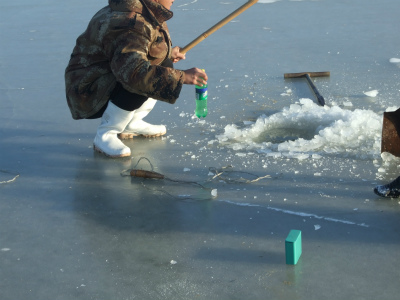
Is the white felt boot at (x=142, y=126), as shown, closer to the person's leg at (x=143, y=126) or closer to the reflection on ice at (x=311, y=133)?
the person's leg at (x=143, y=126)

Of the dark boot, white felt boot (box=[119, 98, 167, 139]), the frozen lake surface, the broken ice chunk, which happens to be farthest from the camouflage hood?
the broken ice chunk

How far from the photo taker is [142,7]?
3.43 metres

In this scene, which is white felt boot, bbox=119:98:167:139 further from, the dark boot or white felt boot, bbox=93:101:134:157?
the dark boot

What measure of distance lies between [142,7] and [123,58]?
0.33 meters

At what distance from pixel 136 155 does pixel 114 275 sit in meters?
1.29

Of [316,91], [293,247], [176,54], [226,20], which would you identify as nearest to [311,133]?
[316,91]

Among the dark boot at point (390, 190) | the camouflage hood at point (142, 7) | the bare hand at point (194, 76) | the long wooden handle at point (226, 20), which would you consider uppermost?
the camouflage hood at point (142, 7)

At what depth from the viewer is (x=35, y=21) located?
24.5ft

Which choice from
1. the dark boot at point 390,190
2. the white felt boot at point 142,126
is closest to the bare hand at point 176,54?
the white felt boot at point 142,126

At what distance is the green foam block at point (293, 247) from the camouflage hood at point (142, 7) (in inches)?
61.4

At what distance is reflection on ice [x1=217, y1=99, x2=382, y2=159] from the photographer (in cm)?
352

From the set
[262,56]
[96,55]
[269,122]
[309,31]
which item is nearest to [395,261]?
[269,122]

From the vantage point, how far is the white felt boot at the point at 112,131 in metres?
3.65

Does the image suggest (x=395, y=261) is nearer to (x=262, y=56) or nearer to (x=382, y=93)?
(x=382, y=93)
